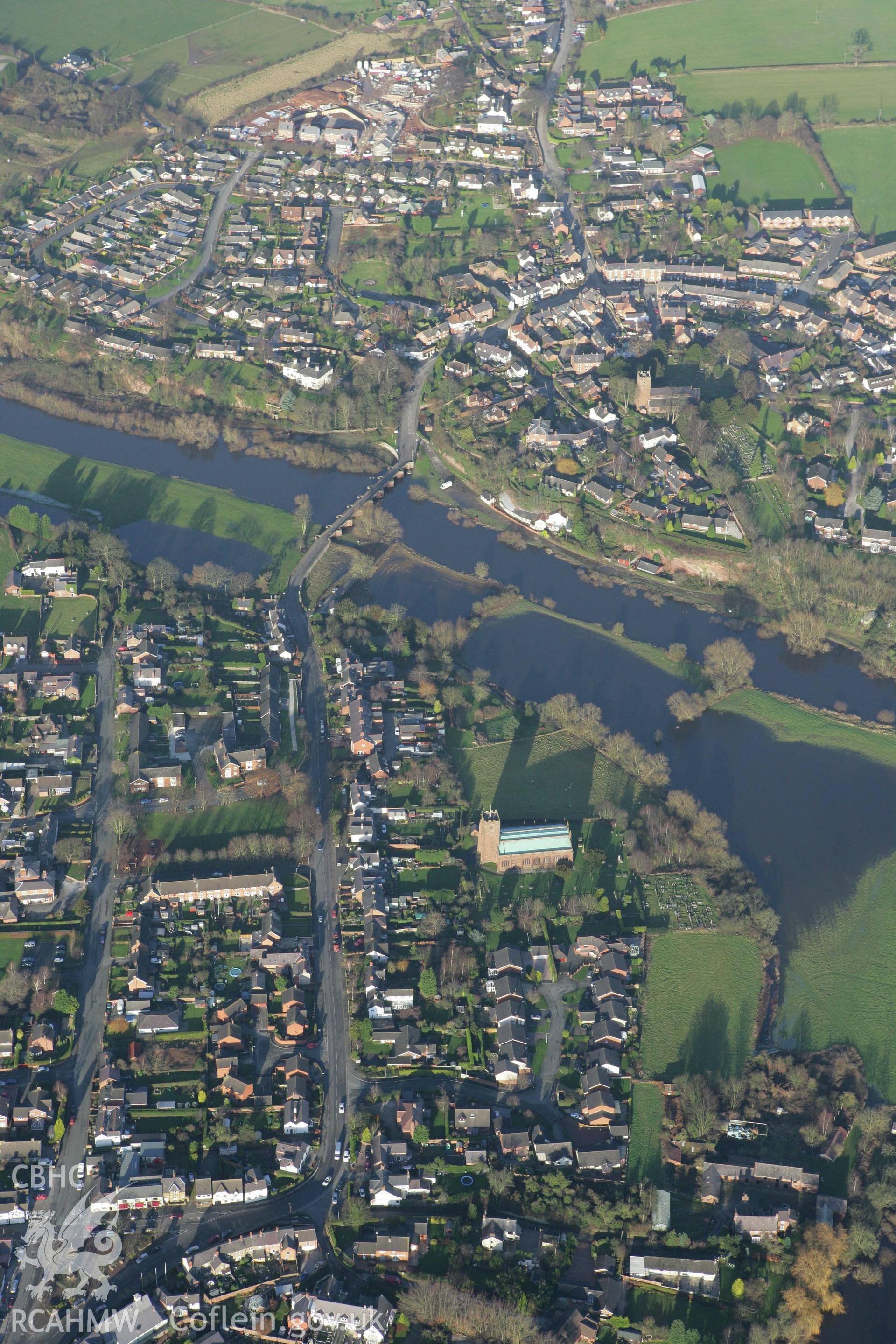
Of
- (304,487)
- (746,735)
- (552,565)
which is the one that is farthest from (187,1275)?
(304,487)

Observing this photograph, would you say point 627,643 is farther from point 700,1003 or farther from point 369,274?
point 369,274

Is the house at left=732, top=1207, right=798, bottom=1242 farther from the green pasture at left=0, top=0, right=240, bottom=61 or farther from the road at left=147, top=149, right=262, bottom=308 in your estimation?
the green pasture at left=0, top=0, right=240, bottom=61

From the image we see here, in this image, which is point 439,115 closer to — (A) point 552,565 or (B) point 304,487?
(B) point 304,487

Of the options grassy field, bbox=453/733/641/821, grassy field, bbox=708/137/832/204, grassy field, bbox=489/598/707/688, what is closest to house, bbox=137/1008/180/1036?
grassy field, bbox=453/733/641/821

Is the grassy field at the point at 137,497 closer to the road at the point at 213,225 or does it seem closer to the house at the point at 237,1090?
the road at the point at 213,225

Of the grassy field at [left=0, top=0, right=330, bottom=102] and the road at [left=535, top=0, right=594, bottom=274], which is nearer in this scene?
the road at [left=535, top=0, right=594, bottom=274]
